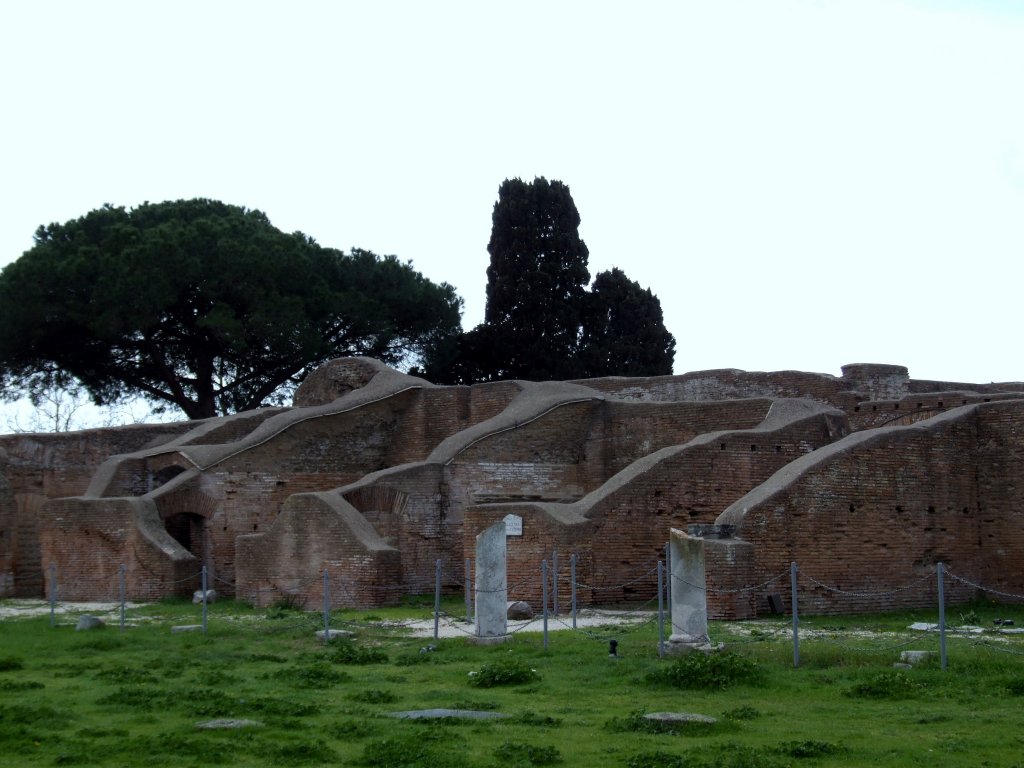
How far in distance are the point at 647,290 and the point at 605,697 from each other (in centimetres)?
2876

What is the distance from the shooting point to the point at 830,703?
9.90m

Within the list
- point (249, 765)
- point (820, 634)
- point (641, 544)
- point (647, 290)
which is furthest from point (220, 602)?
point (647, 290)

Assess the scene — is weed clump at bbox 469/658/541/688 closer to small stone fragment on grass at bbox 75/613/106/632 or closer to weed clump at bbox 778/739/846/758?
weed clump at bbox 778/739/846/758

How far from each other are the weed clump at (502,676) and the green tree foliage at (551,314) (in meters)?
25.1

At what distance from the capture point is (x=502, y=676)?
11.2 meters

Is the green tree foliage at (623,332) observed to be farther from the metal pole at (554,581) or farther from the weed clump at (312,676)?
the weed clump at (312,676)

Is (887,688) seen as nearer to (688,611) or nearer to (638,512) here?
(688,611)

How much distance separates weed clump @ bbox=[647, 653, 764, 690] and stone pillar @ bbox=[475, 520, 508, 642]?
2906mm

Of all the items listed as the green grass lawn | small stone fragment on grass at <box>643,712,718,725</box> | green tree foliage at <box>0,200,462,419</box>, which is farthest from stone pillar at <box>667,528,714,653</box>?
green tree foliage at <box>0,200,462,419</box>

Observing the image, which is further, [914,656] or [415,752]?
[914,656]

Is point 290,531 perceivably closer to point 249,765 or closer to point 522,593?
point 522,593

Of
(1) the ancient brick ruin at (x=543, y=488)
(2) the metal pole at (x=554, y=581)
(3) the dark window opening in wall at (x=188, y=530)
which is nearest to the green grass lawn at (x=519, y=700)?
(2) the metal pole at (x=554, y=581)

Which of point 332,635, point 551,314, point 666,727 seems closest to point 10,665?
point 332,635

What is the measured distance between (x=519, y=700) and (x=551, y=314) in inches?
1082
